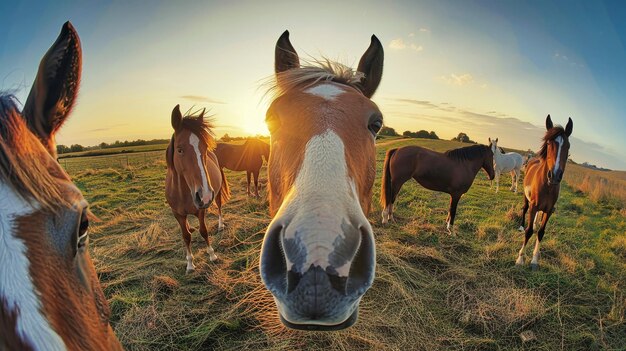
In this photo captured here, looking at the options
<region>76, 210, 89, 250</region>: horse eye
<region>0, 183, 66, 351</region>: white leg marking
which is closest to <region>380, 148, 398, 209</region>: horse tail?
<region>76, 210, 89, 250</region>: horse eye

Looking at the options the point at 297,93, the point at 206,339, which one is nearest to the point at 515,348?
the point at 206,339

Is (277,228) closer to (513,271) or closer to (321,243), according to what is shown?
(321,243)

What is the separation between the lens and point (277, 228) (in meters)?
1.34

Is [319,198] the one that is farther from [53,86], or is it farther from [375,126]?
[53,86]

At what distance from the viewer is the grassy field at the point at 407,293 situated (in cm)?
391

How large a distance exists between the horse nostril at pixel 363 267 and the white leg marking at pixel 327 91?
114cm

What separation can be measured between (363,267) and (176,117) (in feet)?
16.7

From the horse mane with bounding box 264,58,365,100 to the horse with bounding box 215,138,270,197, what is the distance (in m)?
11.0

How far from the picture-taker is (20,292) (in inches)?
35.2

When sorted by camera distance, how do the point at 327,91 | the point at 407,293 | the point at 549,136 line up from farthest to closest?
1. the point at 549,136
2. the point at 407,293
3. the point at 327,91

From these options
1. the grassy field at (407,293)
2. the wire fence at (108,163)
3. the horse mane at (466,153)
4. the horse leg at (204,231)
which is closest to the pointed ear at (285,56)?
the grassy field at (407,293)

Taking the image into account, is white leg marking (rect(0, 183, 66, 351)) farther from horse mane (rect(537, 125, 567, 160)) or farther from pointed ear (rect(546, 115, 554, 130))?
pointed ear (rect(546, 115, 554, 130))

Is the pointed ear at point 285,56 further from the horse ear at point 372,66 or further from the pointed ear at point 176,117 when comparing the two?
the pointed ear at point 176,117

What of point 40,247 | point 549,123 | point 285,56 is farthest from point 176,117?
point 549,123
